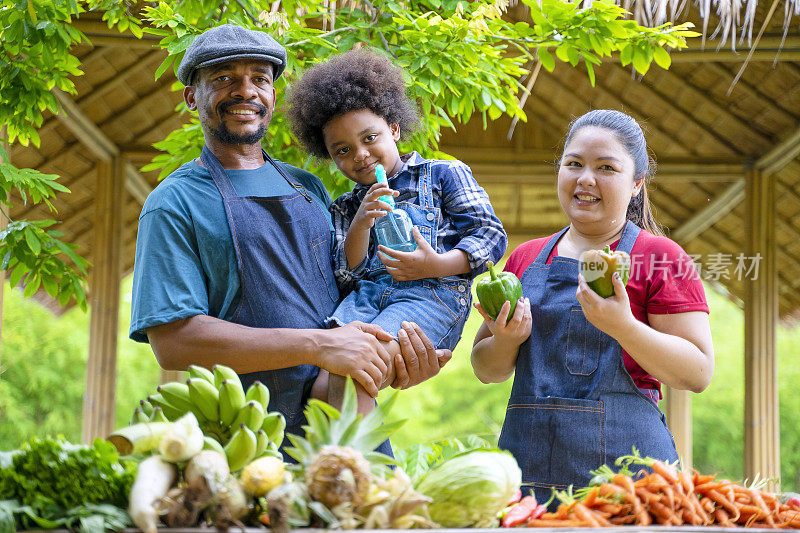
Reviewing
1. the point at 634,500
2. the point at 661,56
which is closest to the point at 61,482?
the point at 634,500

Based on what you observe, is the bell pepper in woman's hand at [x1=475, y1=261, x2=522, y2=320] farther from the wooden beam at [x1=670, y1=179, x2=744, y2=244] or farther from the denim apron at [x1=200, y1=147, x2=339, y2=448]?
the wooden beam at [x1=670, y1=179, x2=744, y2=244]

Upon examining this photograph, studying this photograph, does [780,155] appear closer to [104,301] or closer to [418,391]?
[104,301]

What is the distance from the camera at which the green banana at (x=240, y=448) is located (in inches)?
61.7

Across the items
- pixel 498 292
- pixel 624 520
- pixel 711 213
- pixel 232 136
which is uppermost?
pixel 711 213

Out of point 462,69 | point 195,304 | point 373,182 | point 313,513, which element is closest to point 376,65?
point 373,182

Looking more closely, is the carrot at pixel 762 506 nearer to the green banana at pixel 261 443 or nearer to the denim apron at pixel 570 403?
the denim apron at pixel 570 403

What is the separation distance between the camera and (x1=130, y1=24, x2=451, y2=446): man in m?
2.17

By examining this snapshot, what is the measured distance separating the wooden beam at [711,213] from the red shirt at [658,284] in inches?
218

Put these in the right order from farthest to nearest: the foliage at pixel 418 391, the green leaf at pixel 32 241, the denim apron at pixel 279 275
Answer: the foliage at pixel 418 391
the green leaf at pixel 32 241
the denim apron at pixel 279 275

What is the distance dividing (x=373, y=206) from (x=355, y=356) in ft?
1.41

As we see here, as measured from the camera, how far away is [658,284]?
83.8 inches

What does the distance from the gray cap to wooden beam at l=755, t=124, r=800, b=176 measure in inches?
203

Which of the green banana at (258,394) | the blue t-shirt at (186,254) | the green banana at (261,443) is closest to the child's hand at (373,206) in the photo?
the blue t-shirt at (186,254)

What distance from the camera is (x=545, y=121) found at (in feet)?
25.7
